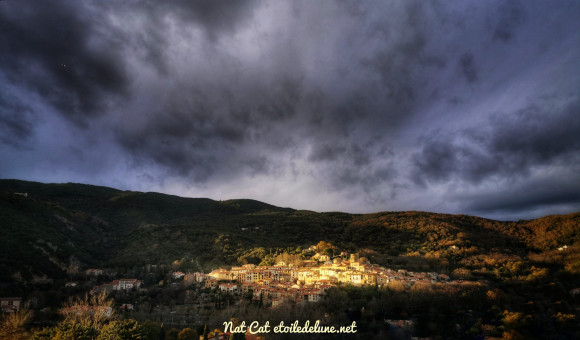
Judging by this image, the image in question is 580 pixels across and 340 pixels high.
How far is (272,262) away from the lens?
4525 cm

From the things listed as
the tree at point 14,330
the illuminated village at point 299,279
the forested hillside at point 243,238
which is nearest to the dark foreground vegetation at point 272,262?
the tree at point 14,330

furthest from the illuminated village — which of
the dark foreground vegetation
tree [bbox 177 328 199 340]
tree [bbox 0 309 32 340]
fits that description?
tree [bbox 0 309 32 340]

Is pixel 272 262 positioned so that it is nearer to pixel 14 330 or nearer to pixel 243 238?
pixel 243 238

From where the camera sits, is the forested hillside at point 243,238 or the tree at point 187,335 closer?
the tree at point 187,335

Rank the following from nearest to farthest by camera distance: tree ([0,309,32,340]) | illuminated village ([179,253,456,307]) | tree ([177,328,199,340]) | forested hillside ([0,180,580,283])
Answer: tree ([0,309,32,340])
tree ([177,328,199,340])
illuminated village ([179,253,456,307])
forested hillside ([0,180,580,283])

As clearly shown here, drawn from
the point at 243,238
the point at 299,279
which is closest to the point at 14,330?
the point at 299,279

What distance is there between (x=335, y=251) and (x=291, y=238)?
1686 cm

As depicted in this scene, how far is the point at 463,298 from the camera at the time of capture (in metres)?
23.6

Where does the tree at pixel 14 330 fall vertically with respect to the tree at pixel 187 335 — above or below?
above

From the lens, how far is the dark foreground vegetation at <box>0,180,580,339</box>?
2106 cm

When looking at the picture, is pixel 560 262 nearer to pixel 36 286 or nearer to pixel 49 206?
pixel 36 286

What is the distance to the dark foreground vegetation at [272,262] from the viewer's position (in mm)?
21062

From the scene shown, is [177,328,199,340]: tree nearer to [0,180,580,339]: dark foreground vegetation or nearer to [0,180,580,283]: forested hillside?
[0,180,580,339]: dark foreground vegetation

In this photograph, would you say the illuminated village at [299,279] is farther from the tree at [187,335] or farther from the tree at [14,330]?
the tree at [14,330]
